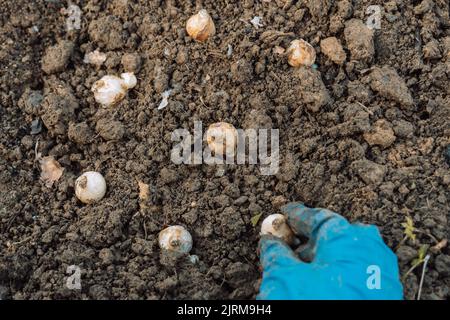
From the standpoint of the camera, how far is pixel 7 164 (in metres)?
2.52

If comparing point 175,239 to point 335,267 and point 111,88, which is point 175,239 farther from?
point 111,88

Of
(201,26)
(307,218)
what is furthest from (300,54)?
(307,218)

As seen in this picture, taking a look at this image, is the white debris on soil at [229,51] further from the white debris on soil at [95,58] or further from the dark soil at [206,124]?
the white debris on soil at [95,58]

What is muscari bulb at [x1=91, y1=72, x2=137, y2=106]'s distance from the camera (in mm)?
2568

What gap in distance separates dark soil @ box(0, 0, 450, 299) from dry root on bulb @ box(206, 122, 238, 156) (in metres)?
0.08

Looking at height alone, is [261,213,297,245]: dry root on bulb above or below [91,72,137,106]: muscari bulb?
below

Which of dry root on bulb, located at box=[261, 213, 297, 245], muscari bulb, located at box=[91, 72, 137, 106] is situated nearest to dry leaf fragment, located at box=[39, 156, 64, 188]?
muscari bulb, located at box=[91, 72, 137, 106]

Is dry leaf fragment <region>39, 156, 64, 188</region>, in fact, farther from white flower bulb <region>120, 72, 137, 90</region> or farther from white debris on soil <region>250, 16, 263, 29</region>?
white debris on soil <region>250, 16, 263, 29</region>

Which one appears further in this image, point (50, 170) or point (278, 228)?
point (50, 170)

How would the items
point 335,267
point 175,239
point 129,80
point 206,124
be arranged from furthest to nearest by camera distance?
point 129,80, point 206,124, point 175,239, point 335,267

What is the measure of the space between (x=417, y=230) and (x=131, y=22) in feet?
5.61

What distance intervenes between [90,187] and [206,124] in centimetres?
60

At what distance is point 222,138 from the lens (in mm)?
2391
